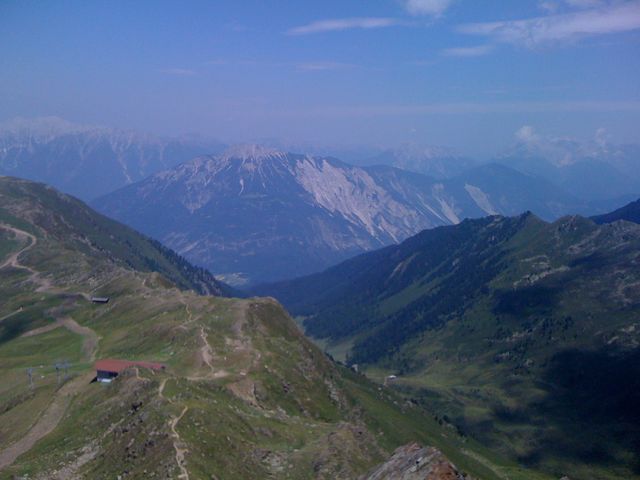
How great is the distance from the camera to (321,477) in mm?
69438

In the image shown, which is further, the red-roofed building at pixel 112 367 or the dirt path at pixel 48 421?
the red-roofed building at pixel 112 367

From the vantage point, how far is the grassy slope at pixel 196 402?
6812cm

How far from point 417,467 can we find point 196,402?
3889 cm

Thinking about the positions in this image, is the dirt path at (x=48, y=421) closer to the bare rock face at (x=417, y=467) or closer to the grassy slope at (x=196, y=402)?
the grassy slope at (x=196, y=402)

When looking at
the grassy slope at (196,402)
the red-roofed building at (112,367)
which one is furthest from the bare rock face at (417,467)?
the red-roofed building at (112,367)

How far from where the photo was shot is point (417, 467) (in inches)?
1774

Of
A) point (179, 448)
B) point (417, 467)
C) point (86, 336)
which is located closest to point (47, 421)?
point (179, 448)

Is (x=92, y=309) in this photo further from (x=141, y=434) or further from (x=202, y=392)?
(x=141, y=434)

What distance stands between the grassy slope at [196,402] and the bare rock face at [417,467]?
19.7m

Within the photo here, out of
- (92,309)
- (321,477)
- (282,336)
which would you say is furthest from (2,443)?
(92,309)

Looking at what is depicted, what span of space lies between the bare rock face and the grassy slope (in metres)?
19.7

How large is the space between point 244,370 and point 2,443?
122ft

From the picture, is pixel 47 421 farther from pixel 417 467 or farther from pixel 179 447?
pixel 417 467

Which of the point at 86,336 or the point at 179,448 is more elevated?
the point at 179,448
